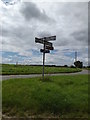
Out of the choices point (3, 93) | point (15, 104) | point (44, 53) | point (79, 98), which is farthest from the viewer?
point (44, 53)

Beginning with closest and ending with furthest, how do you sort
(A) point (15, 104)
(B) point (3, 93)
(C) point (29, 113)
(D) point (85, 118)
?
(D) point (85, 118) → (C) point (29, 113) → (A) point (15, 104) → (B) point (3, 93)

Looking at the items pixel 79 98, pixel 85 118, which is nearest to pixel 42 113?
pixel 85 118

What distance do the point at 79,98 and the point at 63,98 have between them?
0.55 m

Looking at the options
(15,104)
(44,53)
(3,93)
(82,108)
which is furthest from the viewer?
(44,53)

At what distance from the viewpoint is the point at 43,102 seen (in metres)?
5.30

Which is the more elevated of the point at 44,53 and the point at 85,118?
the point at 44,53

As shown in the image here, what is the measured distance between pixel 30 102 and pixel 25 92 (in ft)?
3.95

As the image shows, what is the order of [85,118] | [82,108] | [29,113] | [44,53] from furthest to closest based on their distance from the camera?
1. [44,53]
2. [82,108]
3. [29,113]
4. [85,118]

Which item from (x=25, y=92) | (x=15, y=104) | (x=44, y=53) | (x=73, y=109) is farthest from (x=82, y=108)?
(x=44, y=53)

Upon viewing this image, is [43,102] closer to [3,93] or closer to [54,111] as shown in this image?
[54,111]

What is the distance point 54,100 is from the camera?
542 centimetres

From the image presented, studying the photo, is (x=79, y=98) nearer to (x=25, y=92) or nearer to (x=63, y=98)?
(x=63, y=98)

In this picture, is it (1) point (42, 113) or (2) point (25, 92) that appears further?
(2) point (25, 92)

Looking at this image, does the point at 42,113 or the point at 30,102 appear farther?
the point at 30,102
